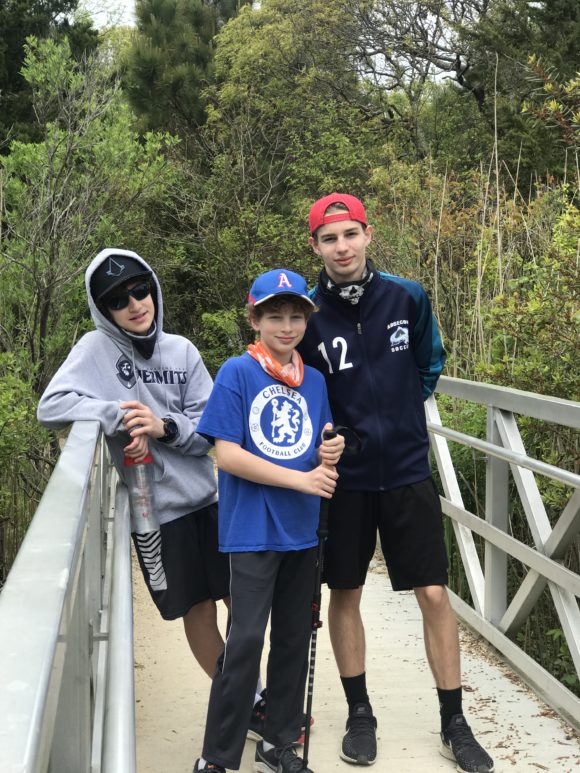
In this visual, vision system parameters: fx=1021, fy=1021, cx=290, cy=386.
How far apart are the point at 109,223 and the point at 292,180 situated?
9.03 m

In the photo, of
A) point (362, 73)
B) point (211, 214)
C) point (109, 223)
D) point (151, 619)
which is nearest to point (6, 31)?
point (211, 214)

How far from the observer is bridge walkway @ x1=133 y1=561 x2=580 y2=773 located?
3.43 metres

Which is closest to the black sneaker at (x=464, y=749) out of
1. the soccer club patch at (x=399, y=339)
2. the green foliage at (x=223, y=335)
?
the soccer club patch at (x=399, y=339)

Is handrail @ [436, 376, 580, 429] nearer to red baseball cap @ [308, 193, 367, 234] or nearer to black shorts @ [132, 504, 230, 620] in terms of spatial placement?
red baseball cap @ [308, 193, 367, 234]

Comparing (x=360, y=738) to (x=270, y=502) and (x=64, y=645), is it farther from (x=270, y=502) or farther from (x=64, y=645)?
(x=64, y=645)

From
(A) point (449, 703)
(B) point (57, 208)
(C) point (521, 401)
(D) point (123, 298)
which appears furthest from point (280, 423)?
(B) point (57, 208)

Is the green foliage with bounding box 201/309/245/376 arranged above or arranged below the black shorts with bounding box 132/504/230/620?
above

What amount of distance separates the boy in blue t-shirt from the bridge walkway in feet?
1.68

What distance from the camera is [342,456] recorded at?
10.6ft

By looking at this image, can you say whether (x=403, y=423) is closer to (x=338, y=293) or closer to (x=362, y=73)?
(x=338, y=293)

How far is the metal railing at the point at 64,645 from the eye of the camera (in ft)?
2.18

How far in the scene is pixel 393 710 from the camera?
12.9ft

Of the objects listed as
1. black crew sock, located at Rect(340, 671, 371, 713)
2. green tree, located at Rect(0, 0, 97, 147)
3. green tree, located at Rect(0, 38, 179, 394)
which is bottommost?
black crew sock, located at Rect(340, 671, 371, 713)

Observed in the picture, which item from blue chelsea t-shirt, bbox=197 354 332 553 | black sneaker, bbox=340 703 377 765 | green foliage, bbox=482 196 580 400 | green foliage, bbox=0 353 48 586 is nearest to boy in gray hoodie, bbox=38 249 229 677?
blue chelsea t-shirt, bbox=197 354 332 553
